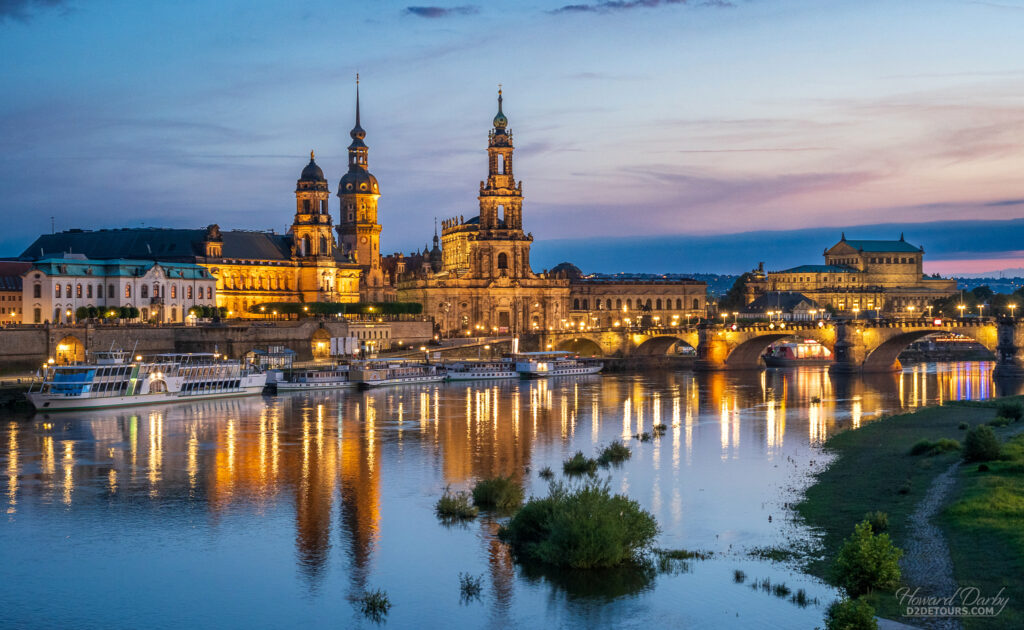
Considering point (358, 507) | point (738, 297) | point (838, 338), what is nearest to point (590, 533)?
point (358, 507)

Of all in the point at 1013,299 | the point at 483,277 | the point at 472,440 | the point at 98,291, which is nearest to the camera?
the point at 472,440

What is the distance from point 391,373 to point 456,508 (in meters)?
48.6

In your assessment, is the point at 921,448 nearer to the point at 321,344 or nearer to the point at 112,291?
the point at 321,344

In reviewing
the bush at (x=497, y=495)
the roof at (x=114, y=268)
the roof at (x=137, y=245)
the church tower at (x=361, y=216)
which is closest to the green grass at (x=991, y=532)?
the bush at (x=497, y=495)

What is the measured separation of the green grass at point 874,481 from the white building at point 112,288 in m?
60.9

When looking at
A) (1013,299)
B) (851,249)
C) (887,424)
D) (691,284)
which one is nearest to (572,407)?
(887,424)

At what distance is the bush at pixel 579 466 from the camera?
1516 inches

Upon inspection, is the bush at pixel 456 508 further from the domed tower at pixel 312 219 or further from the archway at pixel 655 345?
the domed tower at pixel 312 219

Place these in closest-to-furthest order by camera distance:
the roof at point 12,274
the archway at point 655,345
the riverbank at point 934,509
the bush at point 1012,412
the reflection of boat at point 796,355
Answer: the riverbank at point 934,509 → the bush at point 1012,412 → the roof at point 12,274 → the archway at point 655,345 → the reflection of boat at point 796,355

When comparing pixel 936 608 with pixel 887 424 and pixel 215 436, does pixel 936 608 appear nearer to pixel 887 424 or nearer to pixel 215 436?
pixel 887 424

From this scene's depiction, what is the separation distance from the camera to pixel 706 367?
9562cm

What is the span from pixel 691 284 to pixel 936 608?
419ft

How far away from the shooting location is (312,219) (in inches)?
4306

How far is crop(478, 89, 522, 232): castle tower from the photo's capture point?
119938mm
